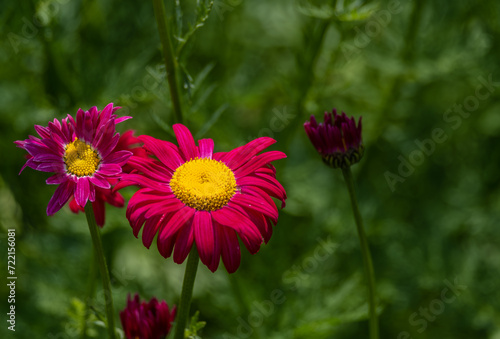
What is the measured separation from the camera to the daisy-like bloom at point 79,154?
36.6 inches

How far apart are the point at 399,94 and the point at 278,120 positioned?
465mm

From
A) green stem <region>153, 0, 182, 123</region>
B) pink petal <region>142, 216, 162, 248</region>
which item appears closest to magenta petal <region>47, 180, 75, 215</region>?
pink petal <region>142, 216, 162, 248</region>

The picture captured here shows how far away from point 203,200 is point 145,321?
0.28 meters

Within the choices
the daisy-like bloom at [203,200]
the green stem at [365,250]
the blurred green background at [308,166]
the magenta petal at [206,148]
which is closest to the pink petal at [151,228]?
the daisy-like bloom at [203,200]

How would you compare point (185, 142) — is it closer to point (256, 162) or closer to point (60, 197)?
point (256, 162)

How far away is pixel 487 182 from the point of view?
7.57ft

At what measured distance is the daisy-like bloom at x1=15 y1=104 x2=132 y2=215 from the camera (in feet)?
3.05

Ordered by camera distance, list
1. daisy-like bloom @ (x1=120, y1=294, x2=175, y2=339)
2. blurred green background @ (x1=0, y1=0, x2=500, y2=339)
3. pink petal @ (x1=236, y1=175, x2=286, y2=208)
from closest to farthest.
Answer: pink petal @ (x1=236, y1=175, x2=286, y2=208) → daisy-like bloom @ (x1=120, y1=294, x2=175, y2=339) → blurred green background @ (x1=0, y1=0, x2=500, y2=339)

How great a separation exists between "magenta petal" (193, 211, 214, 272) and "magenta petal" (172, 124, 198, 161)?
0.16m

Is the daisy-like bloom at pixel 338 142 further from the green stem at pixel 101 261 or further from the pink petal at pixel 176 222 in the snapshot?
the green stem at pixel 101 261

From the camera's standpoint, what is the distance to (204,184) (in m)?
0.97

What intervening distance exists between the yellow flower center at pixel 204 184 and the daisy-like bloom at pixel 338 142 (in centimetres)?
20

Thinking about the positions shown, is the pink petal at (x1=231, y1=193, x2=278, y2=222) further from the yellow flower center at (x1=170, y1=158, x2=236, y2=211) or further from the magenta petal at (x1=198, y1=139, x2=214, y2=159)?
the magenta petal at (x1=198, y1=139, x2=214, y2=159)

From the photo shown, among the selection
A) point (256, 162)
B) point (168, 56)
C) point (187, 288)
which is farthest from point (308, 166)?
point (187, 288)
